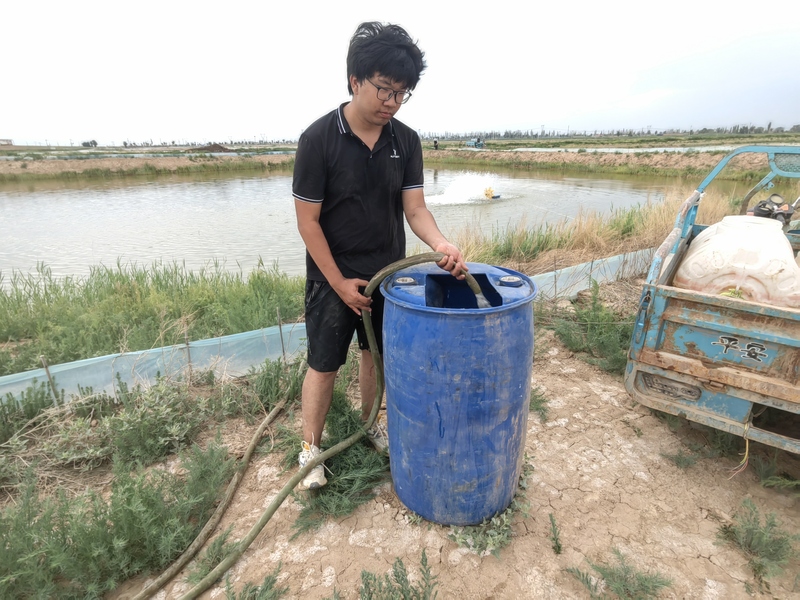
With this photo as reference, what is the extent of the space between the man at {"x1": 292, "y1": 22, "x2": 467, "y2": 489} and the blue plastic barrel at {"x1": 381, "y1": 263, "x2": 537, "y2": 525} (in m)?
0.21

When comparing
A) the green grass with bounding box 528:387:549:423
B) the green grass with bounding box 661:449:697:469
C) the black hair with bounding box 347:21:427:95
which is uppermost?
the black hair with bounding box 347:21:427:95

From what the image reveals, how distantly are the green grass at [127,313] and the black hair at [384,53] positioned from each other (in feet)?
6.91

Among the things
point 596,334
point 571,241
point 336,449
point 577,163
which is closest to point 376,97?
point 336,449

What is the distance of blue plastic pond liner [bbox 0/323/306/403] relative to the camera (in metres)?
2.52

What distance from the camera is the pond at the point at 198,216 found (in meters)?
7.56

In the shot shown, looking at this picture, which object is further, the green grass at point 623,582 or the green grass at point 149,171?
the green grass at point 149,171

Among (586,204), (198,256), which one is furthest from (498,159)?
(198,256)

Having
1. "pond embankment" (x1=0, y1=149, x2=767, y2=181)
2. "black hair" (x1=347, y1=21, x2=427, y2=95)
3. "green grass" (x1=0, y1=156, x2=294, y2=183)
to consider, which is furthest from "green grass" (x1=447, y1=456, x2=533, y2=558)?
"green grass" (x1=0, y1=156, x2=294, y2=183)

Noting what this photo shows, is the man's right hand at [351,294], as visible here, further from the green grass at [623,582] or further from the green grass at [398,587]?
the green grass at [623,582]

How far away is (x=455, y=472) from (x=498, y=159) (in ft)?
121

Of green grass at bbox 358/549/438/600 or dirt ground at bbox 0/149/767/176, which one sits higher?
dirt ground at bbox 0/149/767/176

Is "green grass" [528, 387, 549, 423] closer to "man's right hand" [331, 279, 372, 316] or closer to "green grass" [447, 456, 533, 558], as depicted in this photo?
"green grass" [447, 456, 533, 558]

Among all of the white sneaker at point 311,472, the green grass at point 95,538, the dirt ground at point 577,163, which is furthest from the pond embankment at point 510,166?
the green grass at point 95,538

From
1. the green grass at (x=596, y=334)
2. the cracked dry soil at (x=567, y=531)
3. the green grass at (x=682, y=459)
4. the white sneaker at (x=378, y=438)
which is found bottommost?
the cracked dry soil at (x=567, y=531)
